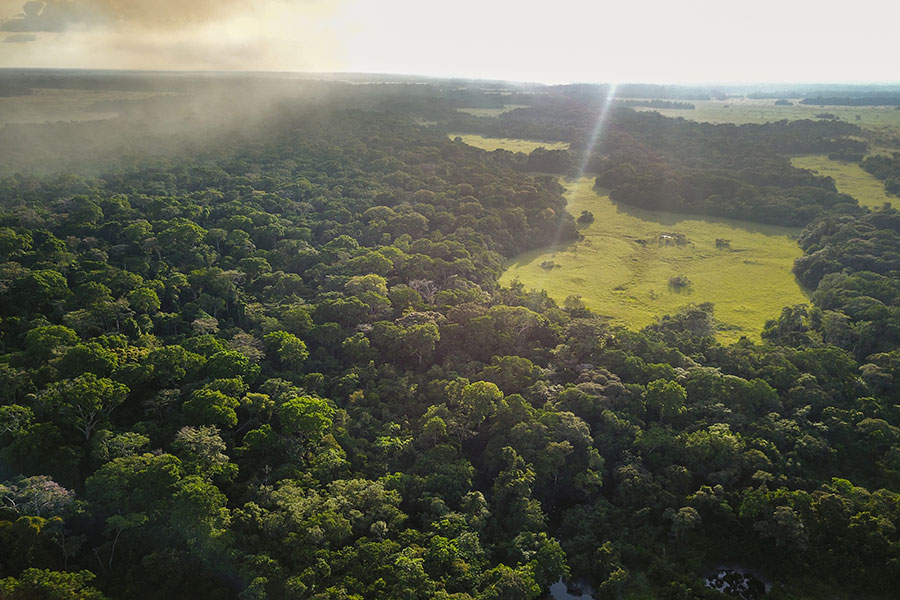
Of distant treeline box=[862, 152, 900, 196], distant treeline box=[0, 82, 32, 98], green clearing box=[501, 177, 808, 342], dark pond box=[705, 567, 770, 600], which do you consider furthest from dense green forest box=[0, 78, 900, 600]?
distant treeline box=[0, 82, 32, 98]

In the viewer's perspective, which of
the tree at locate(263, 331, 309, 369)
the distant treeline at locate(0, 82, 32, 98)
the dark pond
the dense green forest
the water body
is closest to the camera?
the dense green forest

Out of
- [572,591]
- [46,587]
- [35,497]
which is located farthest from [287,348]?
[572,591]

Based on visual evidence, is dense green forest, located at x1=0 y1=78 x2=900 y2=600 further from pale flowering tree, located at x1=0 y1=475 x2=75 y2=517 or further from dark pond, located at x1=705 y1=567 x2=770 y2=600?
dark pond, located at x1=705 y1=567 x2=770 y2=600

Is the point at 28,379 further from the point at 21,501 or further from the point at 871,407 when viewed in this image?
the point at 871,407

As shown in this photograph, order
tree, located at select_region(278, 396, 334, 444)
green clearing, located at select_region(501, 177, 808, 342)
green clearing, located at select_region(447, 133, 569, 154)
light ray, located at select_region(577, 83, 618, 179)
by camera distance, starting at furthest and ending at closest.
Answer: green clearing, located at select_region(447, 133, 569, 154) → light ray, located at select_region(577, 83, 618, 179) → green clearing, located at select_region(501, 177, 808, 342) → tree, located at select_region(278, 396, 334, 444)

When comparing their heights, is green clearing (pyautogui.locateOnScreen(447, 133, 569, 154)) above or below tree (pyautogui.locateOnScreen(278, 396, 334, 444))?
above

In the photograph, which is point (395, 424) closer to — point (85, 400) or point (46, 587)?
point (85, 400)

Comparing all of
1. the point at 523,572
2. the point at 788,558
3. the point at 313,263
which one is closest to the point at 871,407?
the point at 788,558

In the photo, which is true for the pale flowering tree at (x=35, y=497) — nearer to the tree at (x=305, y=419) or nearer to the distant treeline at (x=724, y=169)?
the tree at (x=305, y=419)
